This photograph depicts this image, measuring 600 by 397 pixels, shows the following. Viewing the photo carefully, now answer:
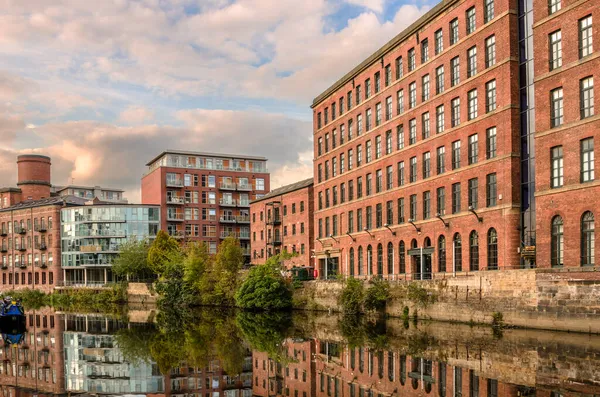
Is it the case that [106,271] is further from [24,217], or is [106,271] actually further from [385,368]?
[385,368]

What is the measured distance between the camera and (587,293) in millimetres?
28016

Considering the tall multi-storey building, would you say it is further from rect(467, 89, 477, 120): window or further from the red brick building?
rect(467, 89, 477, 120): window

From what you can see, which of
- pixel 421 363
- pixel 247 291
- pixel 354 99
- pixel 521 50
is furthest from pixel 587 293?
pixel 354 99

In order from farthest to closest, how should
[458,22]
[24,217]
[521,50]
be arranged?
1. [24,217]
2. [458,22]
3. [521,50]

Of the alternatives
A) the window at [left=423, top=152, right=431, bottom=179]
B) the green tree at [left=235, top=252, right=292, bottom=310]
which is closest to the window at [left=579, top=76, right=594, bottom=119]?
the window at [left=423, top=152, right=431, bottom=179]

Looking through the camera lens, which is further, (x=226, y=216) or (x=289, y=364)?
(x=226, y=216)

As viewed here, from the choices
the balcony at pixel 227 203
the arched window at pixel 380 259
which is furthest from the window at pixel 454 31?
the balcony at pixel 227 203

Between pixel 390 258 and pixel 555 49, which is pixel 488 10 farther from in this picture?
pixel 390 258

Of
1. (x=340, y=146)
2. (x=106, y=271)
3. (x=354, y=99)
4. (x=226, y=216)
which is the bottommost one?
(x=106, y=271)

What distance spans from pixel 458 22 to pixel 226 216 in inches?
2451

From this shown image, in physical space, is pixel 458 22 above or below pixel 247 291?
above

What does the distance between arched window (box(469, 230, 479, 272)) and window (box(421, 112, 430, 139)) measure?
379 inches

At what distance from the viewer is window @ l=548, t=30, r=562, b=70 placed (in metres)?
32.8

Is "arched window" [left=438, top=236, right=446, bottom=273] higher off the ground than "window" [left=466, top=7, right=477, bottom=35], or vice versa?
"window" [left=466, top=7, right=477, bottom=35]
